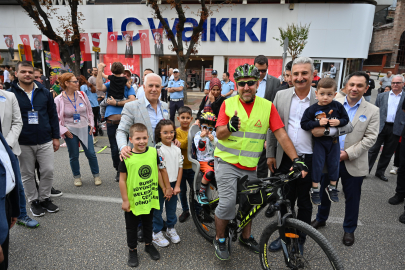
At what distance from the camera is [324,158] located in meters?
2.50

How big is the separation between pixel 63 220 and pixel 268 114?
308 cm

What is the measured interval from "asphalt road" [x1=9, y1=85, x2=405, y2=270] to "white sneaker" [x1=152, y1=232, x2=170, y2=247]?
0.06 meters

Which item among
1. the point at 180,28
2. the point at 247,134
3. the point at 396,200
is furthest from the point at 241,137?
the point at 180,28

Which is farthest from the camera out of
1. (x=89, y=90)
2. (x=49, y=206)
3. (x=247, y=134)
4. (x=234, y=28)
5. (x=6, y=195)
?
(x=234, y=28)

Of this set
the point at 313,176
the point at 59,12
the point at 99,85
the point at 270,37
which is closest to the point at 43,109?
the point at 99,85

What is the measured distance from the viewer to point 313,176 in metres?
2.51

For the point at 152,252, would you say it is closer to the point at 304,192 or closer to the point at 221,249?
the point at 221,249

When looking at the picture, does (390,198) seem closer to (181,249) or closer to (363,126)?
(363,126)

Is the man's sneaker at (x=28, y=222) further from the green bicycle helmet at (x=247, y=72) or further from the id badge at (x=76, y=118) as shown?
the green bicycle helmet at (x=247, y=72)

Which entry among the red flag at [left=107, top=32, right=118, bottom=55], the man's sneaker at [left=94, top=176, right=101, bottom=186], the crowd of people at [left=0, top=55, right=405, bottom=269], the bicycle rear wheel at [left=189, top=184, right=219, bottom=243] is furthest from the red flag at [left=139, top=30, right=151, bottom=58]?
the bicycle rear wheel at [left=189, top=184, right=219, bottom=243]

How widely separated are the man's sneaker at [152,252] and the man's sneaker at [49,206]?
1.76 m

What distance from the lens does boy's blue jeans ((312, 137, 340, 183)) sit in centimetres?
249

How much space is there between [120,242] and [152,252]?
49cm

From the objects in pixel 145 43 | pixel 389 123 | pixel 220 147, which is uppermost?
pixel 145 43
